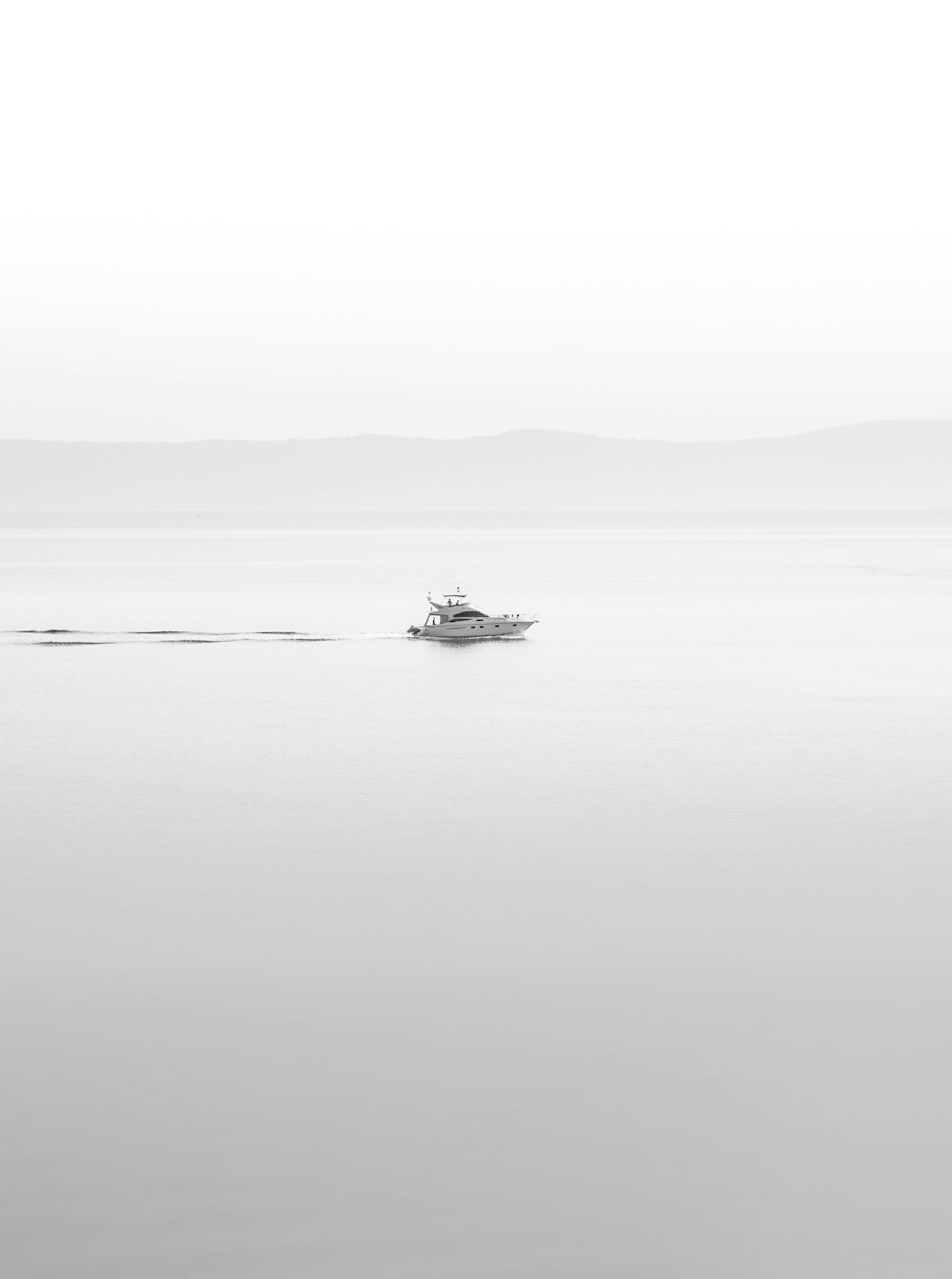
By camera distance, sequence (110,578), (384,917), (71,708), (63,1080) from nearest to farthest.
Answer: (63,1080) < (384,917) < (71,708) < (110,578)

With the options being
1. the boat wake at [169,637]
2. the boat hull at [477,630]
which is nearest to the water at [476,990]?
the boat hull at [477,630]

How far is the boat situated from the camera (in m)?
69.4

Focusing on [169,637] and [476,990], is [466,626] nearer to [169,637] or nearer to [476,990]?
[169,637]

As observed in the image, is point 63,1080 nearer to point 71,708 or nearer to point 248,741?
point 248,741

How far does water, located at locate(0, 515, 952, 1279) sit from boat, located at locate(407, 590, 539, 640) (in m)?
22.3

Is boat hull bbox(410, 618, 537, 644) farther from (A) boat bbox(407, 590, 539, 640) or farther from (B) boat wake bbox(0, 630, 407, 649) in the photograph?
(B) boat wake bbox(0, 630, 407, 649)

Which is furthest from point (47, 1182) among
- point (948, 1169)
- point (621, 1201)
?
point (948, 1169)

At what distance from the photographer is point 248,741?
40156 mm

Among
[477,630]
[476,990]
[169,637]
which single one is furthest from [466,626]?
[476,990]

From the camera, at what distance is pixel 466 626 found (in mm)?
69688

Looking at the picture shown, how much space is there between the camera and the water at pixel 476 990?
13.3 metres

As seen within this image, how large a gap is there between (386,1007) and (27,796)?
53.8 feet

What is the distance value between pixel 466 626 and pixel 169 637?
49.4 ft

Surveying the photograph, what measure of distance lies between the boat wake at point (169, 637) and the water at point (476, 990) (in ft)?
75.8
